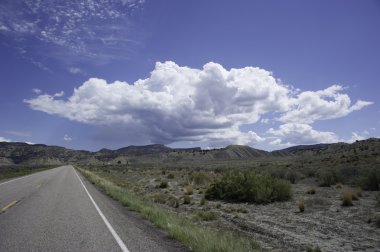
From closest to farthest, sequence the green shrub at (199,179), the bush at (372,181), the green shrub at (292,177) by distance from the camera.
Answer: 1. the bush at (372,181)
2. the green shrub at (292,177)
3. the green shrub at (199,179)

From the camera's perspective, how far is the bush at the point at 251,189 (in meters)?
20.8

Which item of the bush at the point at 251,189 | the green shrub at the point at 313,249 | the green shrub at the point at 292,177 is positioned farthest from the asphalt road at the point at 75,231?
the green shrub at the point at 292,177

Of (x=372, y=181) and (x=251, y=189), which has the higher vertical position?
(x=372, y=181)

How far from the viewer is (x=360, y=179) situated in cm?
2642

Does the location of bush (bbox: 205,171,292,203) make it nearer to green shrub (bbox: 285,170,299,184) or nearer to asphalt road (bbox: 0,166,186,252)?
asphalt road (bbox: 0,166,186,252)

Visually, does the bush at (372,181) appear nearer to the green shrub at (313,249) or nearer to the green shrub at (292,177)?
the green shrub at (292,177)

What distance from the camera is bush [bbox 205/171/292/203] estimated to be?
2081 centimetres

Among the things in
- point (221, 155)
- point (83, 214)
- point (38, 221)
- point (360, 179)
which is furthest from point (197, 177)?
point (221, 155)

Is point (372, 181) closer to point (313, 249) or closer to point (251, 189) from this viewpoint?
point (251, 189)

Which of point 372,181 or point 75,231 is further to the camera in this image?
point 372,181

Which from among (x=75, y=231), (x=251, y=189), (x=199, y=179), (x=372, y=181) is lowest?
(x=75, y=231)

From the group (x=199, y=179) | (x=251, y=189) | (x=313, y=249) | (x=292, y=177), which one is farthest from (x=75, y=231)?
(x=292, y=177)

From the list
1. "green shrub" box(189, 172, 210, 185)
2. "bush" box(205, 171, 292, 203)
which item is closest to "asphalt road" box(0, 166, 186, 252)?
"bush" box(205, 171, 292, 203)

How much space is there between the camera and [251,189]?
21.3m
